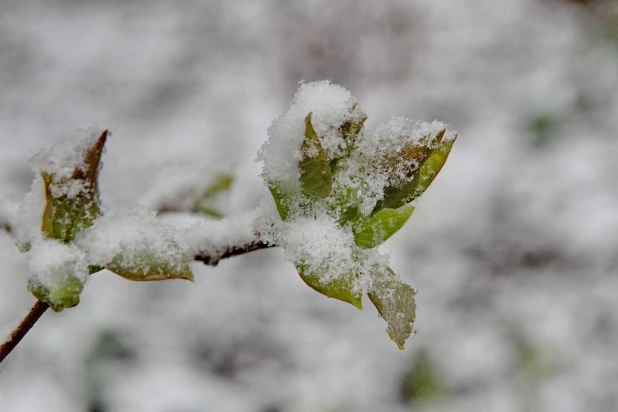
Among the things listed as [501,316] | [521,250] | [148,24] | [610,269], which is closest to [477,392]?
[501,316]

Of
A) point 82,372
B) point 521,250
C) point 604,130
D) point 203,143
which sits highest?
point 604,130

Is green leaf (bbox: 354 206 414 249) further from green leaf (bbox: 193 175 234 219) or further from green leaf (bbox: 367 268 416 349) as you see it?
green leaf (bbox: 193 175 234 219)

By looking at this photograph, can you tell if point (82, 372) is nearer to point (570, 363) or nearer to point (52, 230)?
point (52, 230)

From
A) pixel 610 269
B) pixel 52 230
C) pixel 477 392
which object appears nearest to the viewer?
pixel 52 230

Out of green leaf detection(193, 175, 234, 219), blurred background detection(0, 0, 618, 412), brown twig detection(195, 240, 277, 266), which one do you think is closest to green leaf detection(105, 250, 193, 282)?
brown twig detection(195, 240, 277, 266)

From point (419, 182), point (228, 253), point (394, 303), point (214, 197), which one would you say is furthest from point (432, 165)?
point (214, 197)

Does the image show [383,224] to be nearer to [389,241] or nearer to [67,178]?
[67,178]

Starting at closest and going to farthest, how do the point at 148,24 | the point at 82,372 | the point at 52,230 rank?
the point at 52,230 < the point at 82,372 < the point at 148,24

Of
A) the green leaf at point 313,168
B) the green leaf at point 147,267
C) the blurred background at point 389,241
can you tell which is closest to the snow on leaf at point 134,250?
the green leaf at point 147,267
